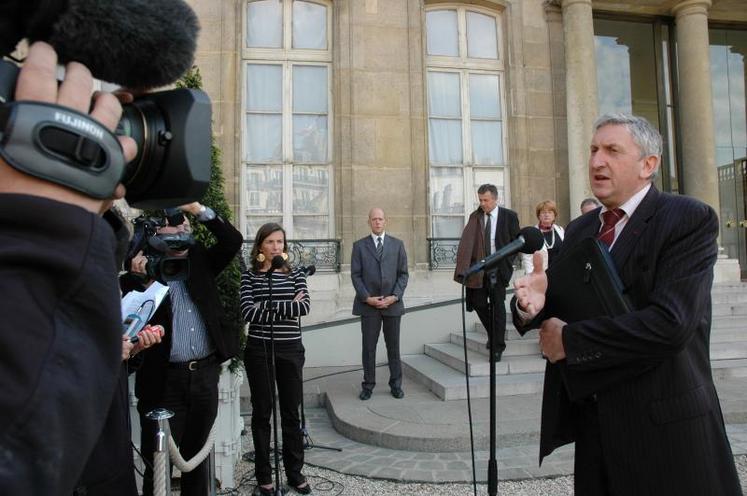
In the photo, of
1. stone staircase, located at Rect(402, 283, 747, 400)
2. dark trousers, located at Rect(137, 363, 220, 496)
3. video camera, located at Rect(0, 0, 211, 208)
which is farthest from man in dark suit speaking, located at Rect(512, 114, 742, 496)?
stone staircase, located at Rect(402, 283, 747, 400)

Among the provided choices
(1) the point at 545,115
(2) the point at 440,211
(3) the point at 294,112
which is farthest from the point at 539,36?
(3) the point at 294,112

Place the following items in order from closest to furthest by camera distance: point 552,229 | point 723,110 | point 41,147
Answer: point 41,147
point 552,229
point 723,110

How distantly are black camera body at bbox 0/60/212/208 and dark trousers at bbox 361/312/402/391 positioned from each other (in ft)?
19.4

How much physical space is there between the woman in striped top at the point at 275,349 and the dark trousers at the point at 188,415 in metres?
0.70

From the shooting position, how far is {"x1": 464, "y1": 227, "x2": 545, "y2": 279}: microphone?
2.52 metres

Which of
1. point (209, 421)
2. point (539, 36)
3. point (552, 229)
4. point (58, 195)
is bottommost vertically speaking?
point (209, 421)

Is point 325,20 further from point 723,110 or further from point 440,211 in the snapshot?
point 723,110

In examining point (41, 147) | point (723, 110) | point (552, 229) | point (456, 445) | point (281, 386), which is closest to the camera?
point (41, 147)

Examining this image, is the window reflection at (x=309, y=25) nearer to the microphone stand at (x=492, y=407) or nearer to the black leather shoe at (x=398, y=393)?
the black leather shoe at (x=398, y=393)

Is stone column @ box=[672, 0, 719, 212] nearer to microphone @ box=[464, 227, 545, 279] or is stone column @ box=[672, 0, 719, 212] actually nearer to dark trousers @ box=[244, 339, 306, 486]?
dark trousers @ box=[244, 339, 306, 486]

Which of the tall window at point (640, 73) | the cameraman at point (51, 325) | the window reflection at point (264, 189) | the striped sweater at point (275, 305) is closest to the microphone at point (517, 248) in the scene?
the cameraman at point (51, 325)

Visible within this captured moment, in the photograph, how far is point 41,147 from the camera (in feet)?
2.22

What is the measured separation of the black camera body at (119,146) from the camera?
674 millimetres

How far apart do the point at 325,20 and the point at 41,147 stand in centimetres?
1063
